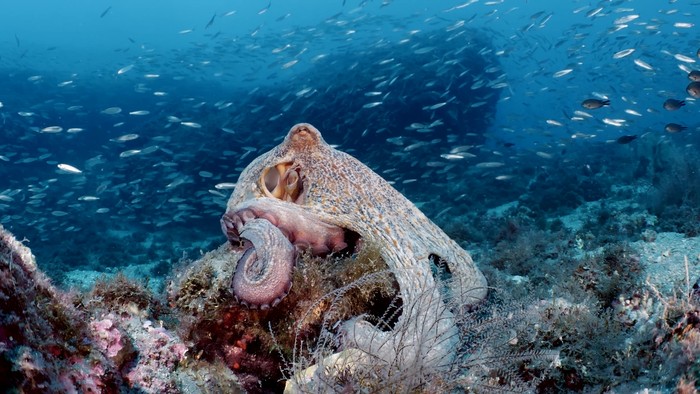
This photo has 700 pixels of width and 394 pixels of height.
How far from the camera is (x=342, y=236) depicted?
453 cm

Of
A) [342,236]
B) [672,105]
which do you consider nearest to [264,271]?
[342,236]

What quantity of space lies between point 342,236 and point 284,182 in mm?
1041

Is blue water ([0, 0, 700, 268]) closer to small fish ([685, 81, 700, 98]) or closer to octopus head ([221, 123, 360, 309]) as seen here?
small fish ([685, 81, 700, 98])

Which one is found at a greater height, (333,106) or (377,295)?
(377,295)

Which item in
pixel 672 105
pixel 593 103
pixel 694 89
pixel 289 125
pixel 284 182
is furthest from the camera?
pixel 289 125

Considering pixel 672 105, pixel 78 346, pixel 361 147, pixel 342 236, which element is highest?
pixel 78 346

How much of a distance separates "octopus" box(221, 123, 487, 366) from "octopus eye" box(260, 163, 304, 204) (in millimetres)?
12

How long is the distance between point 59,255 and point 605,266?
1808 centimetres

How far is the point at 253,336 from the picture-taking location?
12.7ft


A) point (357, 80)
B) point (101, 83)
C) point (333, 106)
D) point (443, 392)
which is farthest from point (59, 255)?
point (101, 83)

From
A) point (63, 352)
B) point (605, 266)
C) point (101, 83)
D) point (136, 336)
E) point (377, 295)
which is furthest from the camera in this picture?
point (101, 83)

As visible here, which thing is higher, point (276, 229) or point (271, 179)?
point (276, 229)

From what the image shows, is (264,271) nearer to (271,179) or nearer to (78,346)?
(78,346)

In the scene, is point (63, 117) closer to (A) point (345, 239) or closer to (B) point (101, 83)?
(B) point (101, 83)
